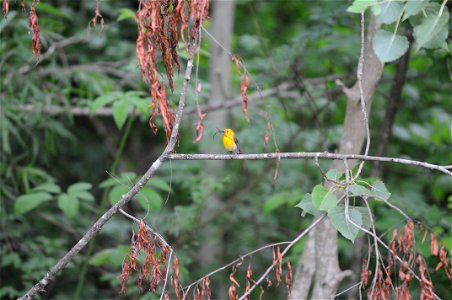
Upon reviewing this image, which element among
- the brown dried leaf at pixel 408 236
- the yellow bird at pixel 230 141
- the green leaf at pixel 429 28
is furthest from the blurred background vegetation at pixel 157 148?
the green leaf at pixel 429 28

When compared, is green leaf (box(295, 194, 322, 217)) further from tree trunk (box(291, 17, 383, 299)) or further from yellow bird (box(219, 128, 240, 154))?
yellow bird (box(219, 128, 240, 154))

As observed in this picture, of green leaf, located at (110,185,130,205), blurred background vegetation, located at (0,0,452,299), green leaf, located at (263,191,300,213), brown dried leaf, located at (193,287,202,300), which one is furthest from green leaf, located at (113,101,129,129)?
brown dried leaf, located at (193,287,202,300)

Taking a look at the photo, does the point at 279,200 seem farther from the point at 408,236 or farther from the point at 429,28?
the point at 429,28

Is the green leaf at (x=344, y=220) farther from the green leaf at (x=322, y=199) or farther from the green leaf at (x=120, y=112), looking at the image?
the green leaf at (x=120, y=112)

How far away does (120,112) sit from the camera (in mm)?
3350

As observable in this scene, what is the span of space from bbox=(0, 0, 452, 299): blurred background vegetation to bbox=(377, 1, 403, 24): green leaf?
4.18 feet

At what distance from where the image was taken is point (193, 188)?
4297 millimetres

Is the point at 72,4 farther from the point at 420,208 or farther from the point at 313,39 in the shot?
the point at 420,208


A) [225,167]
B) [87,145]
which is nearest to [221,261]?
[225,167]

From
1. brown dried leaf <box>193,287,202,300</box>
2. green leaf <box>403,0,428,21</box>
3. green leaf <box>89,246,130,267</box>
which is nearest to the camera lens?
green leaf <box>403,0,428,21</box>

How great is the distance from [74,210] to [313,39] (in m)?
1.83

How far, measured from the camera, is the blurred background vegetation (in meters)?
3.77

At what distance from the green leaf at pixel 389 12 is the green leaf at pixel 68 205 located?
226 cm

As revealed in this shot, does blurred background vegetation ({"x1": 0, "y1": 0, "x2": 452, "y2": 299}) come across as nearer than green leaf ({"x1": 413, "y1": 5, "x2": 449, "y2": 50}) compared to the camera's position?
No
